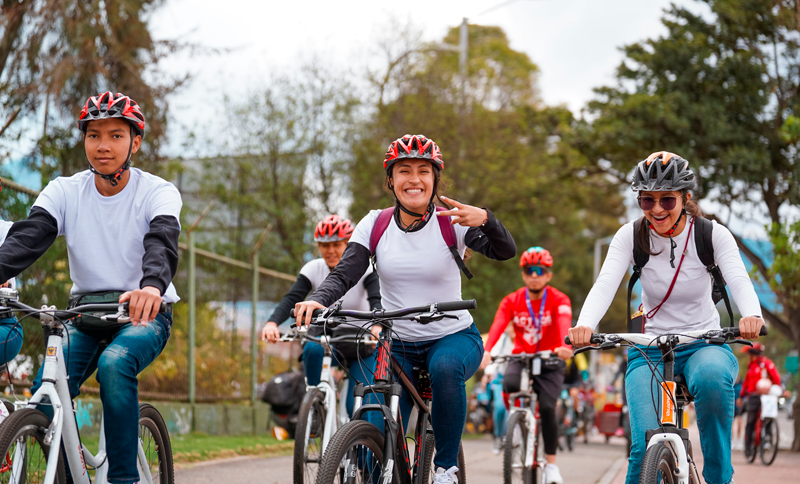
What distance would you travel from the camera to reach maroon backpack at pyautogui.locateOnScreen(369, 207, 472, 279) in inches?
175

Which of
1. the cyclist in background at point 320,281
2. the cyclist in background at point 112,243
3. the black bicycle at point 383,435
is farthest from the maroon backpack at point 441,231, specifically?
the cyclist in background at point 320,281

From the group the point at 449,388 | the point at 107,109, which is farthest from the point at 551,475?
the point at 107,109

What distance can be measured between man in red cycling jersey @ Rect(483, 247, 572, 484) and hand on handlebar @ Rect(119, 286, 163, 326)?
15.4 feet

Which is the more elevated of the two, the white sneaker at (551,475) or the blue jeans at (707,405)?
the blue jeans at (707,405)

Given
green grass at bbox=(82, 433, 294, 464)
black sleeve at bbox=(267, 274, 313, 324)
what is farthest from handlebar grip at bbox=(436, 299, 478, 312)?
green grass at bbox=(82, 433, 294, 464)

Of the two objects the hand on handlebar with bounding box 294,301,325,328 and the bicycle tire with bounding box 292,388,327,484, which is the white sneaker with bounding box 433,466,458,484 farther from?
the bicycle tire with bounding box 292,388,327,484

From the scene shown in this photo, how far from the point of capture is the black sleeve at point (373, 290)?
22.2 feet

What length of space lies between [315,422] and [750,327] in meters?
3.34

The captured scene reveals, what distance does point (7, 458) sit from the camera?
3338mm

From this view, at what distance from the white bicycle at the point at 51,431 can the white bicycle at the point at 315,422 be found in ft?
6.96

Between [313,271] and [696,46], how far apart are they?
49.0 feet

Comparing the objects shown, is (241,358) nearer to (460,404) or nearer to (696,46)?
(460,404)

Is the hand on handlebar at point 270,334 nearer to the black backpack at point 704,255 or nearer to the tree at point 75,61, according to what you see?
the black backpack at point 704,255

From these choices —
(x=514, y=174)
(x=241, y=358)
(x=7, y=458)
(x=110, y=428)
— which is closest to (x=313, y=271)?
(x=110, y=428)
